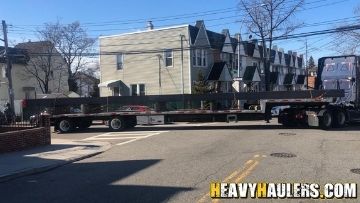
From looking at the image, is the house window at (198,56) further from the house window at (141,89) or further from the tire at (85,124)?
the tire at (85,124)

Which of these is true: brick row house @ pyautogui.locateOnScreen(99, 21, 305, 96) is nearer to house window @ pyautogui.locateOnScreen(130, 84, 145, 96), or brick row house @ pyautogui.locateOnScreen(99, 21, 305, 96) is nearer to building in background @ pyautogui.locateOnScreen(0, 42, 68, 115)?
house window @ pyautogui.locateOnScreen(130, 84, 145, 96)

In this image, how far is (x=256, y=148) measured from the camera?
15773mm

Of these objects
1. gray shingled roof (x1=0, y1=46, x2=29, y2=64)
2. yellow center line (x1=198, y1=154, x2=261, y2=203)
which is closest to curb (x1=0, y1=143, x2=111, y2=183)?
yellow center line (x1=198, y1=154, x2=261, y2=203)

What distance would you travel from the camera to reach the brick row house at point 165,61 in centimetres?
4469

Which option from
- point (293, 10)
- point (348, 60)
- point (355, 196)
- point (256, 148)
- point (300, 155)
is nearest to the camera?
point (355, 196)

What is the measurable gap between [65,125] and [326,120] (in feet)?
45.6

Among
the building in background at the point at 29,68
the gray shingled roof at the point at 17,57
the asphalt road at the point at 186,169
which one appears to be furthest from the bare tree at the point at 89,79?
the asphalt road at the point at 186,169

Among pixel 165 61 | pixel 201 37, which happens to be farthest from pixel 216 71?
pixel 165 61

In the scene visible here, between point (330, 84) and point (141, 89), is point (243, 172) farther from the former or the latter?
point (141, 89)

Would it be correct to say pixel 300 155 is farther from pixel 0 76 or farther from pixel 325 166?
pixel 0 76

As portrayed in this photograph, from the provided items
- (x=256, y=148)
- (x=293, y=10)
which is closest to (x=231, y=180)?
(x=256, y=148)

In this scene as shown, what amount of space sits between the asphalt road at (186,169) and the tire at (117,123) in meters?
7.13

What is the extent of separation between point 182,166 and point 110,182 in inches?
94.4

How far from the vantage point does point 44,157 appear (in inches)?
629
